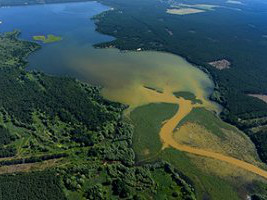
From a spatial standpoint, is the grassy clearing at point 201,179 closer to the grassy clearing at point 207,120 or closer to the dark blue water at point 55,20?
the grassy clearing at point 207,120

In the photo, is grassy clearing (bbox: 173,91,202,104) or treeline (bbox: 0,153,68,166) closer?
treeline (bbox: 0,153,68,166)

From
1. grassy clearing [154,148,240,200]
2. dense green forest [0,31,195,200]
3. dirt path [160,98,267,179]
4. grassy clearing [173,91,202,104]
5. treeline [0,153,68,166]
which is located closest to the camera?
dense green forest [0,31,195,200]

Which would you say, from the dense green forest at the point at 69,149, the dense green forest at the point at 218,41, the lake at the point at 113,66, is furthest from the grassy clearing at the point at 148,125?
the dense green forest at the point at 218,41

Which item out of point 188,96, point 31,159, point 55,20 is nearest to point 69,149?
point 31,159

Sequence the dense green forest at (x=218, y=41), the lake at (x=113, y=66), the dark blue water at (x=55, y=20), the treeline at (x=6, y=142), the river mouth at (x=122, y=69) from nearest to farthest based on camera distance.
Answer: the treeline at (x=6, y=142), the dense green forest at (x=218, y=41), the river mouth at (x=122, y=69), the lake at (x=113, y=66), the dark blue water at (x=55, y=20)

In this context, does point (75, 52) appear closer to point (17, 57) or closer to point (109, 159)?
point (17, 57)

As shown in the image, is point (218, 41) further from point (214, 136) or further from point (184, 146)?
point (184, 146)

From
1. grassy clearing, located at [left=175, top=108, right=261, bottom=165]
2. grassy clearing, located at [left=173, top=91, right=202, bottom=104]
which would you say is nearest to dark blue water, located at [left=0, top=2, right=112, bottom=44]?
grassy clearing, located at [left=173, top=91, right=202, bottom=104]

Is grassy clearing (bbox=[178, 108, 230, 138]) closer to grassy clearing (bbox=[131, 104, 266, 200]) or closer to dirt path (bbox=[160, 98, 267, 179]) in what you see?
grassy clearing (bbox=[131, 104, 266, 200])
